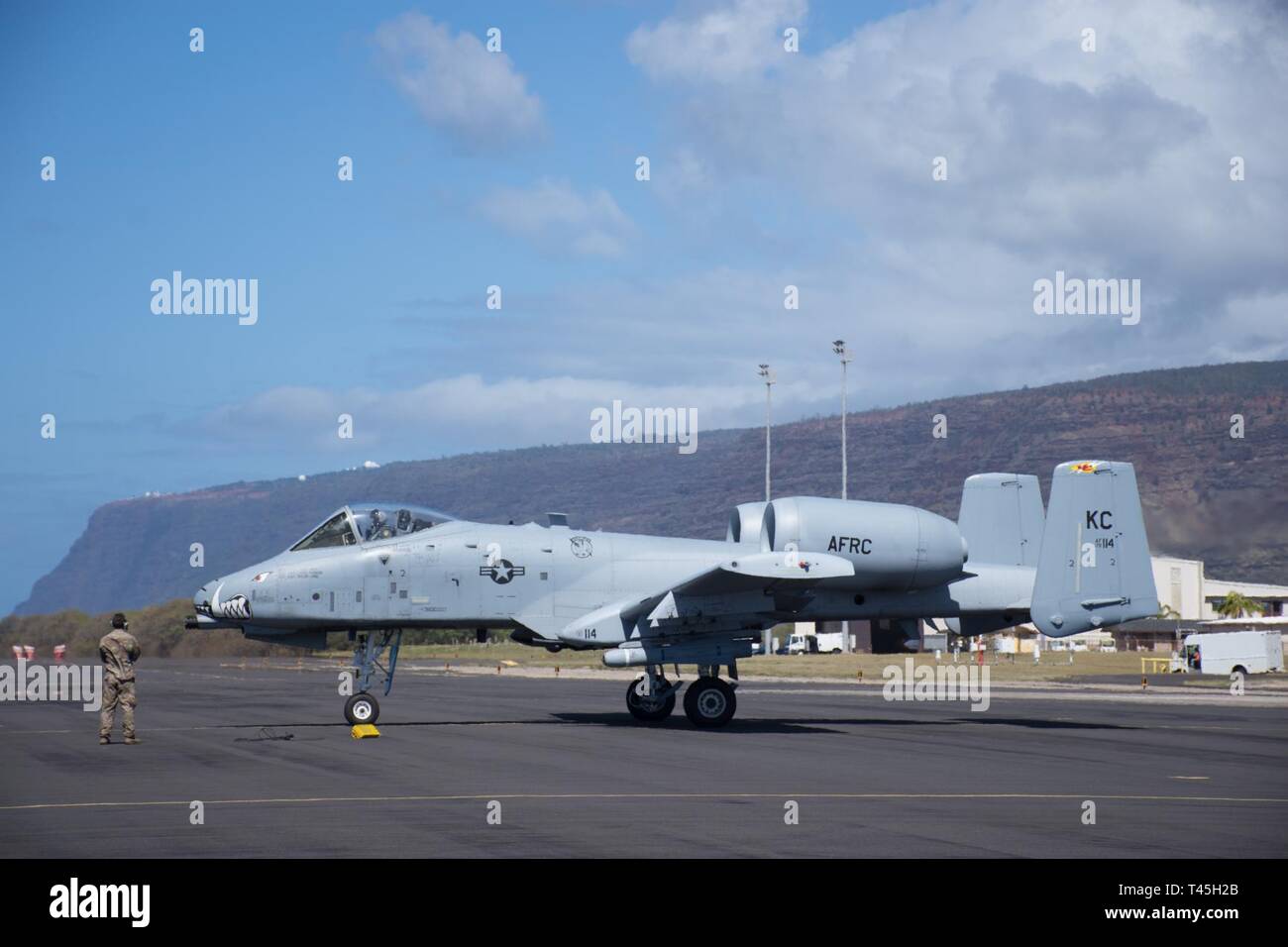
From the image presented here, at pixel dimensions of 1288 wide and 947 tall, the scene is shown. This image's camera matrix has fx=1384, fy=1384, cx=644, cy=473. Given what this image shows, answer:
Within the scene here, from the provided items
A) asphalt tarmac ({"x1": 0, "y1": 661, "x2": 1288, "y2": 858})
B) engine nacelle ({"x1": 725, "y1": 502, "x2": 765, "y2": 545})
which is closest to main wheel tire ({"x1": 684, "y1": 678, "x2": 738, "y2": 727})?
asphalt tarmac ({"x1": 0, "y1": 661, "x2": 1288, "y2": 858})

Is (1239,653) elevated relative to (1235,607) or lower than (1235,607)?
lower

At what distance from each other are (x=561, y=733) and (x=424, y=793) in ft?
29.1

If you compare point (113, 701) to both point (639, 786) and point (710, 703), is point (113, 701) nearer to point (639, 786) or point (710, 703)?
point (710, 703)

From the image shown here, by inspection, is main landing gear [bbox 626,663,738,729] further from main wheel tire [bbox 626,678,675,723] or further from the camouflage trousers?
the camouflage trousers

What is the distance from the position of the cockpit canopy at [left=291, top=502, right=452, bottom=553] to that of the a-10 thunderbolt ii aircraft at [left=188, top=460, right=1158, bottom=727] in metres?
0.02

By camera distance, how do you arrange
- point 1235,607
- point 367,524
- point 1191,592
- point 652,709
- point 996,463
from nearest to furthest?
point 367,524 → point 652,709 → point 1235,607 → point 1191,592 → point 996,463

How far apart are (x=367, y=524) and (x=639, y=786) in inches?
421

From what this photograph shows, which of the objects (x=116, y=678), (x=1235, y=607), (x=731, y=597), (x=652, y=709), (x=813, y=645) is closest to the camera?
(x=116, y=678)

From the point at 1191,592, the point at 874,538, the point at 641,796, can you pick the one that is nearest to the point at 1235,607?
the point at 1191,592

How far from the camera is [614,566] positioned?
24.9 metres

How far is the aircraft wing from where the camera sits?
22.8 metres

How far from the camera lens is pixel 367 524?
80.1ft
